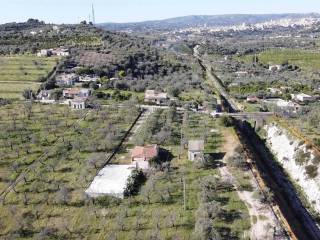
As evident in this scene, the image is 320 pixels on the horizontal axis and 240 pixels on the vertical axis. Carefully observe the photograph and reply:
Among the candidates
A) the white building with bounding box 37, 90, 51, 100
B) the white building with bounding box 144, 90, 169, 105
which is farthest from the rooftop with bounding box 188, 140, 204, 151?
the white building with bounding box 37, 90, 51, 100

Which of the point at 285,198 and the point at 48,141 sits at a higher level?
the point at 48,141

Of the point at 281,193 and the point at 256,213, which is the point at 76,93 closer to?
the point at 281,193

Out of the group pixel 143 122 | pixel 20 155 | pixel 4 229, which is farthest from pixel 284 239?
pixel 143 122

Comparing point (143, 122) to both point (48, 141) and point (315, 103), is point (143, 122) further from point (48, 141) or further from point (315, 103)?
point (315, 103)

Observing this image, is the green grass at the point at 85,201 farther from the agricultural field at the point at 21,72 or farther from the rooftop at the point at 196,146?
the agricultural field at the point at 21,72

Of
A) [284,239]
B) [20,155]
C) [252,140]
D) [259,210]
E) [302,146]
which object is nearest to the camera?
[284,239]

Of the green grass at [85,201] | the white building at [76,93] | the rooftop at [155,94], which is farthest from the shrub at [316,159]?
the white building at [76,93]
